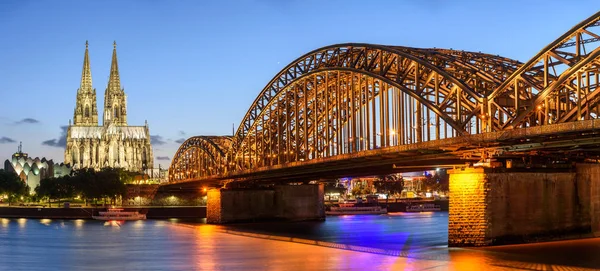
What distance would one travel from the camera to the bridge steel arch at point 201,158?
12431cm

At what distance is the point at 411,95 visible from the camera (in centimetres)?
5650

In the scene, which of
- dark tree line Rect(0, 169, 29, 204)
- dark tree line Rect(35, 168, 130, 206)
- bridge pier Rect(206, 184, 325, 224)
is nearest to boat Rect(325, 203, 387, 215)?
bridge pier Rect(206, 184, 325, 224)

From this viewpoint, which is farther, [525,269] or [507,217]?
[507,217]

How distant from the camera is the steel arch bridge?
44.7 m

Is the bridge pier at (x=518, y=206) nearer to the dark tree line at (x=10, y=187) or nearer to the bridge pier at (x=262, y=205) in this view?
the bridge pier at (x=262, y=205)

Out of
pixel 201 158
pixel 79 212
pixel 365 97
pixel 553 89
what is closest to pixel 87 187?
pixel 79 212

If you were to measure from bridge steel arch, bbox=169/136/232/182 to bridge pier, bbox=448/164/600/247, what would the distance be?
6194 cm

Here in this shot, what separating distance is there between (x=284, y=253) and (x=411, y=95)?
1363cm

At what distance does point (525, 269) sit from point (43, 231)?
217ft

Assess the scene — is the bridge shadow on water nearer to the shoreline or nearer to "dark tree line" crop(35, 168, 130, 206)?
the shoreline

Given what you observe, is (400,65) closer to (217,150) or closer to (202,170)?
(217,150)

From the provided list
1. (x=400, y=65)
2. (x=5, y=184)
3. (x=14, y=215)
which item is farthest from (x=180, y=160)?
(x=400, y=65)

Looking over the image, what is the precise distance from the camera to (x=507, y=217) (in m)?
50.8

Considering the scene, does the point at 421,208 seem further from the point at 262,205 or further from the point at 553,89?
the point at 553,89
